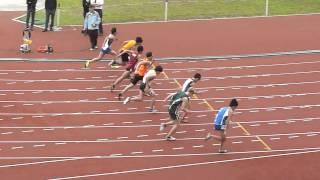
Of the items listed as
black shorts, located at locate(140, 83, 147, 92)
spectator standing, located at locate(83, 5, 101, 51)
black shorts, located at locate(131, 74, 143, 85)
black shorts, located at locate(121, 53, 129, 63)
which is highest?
spectator standing, located at locate(83, 5, 101, 51)

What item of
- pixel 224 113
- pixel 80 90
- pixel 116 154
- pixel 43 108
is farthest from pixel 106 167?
pixel 80 90

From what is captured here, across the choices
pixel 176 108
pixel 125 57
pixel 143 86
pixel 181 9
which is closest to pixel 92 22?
pixel 125 57

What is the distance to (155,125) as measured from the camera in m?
17.9

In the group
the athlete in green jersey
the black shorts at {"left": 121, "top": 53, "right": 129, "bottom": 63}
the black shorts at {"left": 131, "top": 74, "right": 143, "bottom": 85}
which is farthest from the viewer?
the black shorts at {"left": 121, "top": 53, "right": 129, "bottom": 63}

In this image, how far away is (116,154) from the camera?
1596cm

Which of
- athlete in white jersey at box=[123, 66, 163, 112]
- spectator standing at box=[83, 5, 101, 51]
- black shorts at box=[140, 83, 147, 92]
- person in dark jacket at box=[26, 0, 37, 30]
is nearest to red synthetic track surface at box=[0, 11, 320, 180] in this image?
athlete in white jersey at box=[123, 66, 163, 112]

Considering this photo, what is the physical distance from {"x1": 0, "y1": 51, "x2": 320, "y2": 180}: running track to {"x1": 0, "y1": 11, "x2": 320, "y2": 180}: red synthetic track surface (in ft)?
0.08

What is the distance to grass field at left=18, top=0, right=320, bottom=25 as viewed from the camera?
31.4m

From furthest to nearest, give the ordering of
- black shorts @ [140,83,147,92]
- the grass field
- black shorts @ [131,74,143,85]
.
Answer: the grass field → black shorts @ [131,74,143,85] → black shorts @ [140,83,147,92]

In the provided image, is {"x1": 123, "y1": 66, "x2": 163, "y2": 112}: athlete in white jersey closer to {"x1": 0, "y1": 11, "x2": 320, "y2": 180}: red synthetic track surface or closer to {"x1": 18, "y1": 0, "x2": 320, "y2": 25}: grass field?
{"x1": 0, "y1": 11, "x2": 320, "y2": 180}: red synthetic track surface

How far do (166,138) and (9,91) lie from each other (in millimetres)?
5870

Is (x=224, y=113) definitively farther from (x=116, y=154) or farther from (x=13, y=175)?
(x=13, y=175)

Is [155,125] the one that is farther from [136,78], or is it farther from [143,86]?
[136,78]

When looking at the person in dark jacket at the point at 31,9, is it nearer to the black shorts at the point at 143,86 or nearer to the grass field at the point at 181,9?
the grass field at the point at 181,9
